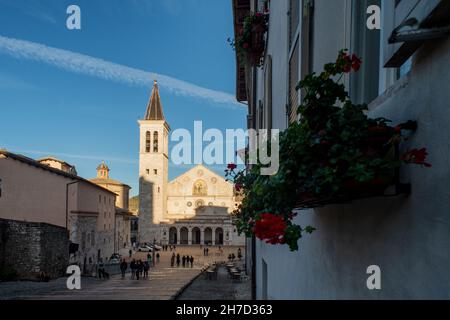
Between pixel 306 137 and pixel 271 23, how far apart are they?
6019mm

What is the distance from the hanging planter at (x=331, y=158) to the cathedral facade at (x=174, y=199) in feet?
209

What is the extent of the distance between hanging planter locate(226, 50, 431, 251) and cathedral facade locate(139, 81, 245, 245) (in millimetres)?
63717

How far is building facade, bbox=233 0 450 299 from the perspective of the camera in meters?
1.68

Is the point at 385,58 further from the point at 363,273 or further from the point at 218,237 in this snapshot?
the point at 218,237

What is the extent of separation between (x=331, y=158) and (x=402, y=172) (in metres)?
0.35

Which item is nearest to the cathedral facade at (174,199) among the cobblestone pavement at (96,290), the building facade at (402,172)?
the cobblestone pavement at (96,290)

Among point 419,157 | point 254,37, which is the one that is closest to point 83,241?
point 254,37

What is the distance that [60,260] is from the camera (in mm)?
24219

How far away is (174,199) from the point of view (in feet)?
228

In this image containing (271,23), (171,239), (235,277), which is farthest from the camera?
(171,239)

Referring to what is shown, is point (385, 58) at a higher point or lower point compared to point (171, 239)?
higher

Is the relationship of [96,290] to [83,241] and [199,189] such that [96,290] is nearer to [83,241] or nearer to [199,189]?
[83,241]
